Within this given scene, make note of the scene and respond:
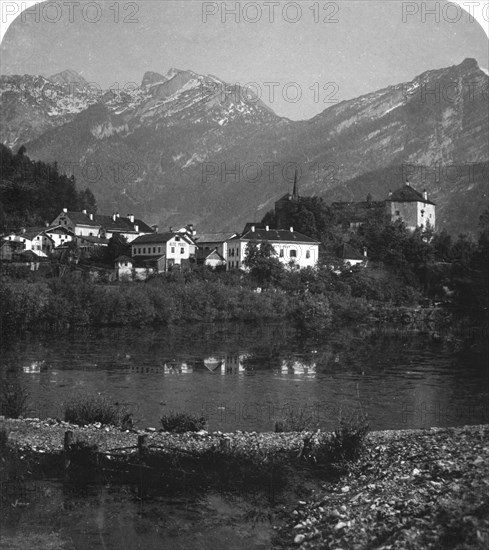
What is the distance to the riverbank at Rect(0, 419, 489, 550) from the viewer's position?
10555 mm

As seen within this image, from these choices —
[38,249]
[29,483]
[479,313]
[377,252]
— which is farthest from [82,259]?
[29,483]

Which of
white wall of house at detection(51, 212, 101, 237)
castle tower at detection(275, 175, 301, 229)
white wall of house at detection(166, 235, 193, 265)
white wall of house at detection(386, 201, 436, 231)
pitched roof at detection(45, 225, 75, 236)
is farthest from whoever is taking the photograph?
white wall of house at detection(386, 201, 436, 231)

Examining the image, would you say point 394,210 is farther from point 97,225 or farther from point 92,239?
point 92,239

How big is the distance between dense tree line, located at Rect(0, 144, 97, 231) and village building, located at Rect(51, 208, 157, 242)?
3.61 meters

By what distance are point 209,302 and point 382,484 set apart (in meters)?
53.0

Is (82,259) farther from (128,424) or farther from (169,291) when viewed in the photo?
(128,424)

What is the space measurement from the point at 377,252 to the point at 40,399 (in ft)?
224

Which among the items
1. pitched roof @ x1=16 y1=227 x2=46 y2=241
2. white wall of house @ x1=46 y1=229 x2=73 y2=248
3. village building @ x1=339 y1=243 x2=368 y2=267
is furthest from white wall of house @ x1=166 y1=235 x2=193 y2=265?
village building @ x1=339 y1=243 x2=368 y2=267

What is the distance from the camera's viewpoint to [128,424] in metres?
19.6

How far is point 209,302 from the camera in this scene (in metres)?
66.2

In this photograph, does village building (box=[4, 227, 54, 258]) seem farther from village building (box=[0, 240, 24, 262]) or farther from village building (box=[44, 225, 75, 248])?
village building (box=[44, 225, 75, 248])

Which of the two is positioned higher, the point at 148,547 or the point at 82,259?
the point at 82,259

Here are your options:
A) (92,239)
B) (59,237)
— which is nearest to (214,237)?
(92,239)

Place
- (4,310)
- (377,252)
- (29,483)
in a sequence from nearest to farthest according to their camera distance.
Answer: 1. (29,483)
2. (4,310)
3. (377,252)
